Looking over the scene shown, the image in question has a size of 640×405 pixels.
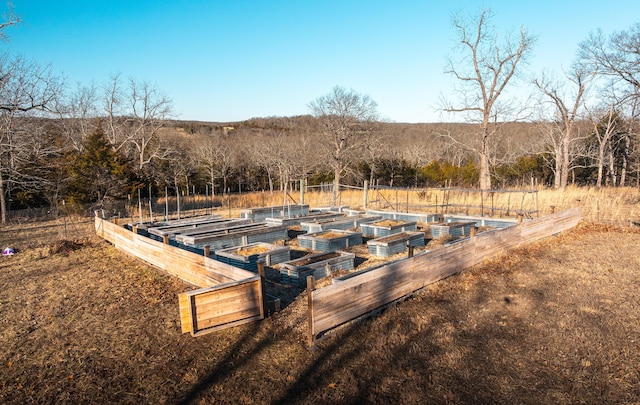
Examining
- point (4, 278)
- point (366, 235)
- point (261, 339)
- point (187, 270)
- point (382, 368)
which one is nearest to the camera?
point (382, 368)

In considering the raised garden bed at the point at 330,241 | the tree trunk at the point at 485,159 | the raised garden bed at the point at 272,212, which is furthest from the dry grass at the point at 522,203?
the raised garden bed at the point at 330,241

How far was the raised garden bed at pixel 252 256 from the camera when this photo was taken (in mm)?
8156

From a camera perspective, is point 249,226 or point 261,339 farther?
point 249,226

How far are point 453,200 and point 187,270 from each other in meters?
15.4

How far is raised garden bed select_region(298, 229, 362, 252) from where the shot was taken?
9828mm

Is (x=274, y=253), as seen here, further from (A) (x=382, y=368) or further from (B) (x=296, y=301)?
(A) (x=382, y=368)

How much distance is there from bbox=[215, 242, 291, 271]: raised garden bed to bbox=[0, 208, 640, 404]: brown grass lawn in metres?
1.29

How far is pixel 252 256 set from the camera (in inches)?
329

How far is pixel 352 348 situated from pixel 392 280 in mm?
1461

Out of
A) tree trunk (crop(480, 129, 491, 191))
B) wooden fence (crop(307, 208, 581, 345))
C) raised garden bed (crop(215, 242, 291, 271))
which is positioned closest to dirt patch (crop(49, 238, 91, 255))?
raised garden bed (crop(215, 242, 291, 271))

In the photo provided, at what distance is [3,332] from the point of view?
17.6ft

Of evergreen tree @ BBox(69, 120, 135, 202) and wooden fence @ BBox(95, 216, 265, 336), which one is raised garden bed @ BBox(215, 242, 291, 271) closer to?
wooden fence @ BBox(95, 216, 265, 336)

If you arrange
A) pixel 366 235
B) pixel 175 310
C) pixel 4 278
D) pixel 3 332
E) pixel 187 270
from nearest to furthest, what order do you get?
pixel 3 332 < pixel 175 310 < pixel 187 270 < pixel 4 278 < pixel 366 235

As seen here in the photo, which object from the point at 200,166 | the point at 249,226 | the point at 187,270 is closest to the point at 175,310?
the point at 187,270
